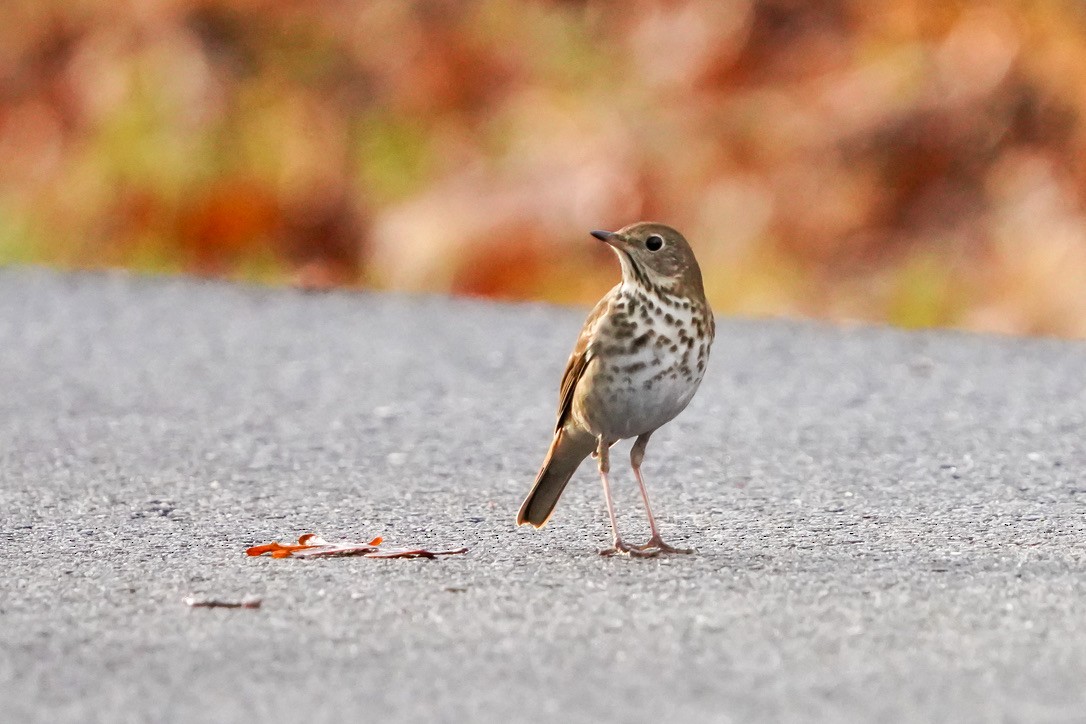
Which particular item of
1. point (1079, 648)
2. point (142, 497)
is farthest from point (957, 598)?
point (142, 497)

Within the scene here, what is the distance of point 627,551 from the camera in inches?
221

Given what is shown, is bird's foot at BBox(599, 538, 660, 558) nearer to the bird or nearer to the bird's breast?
the bird

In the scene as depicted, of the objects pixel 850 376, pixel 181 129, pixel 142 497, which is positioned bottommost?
pixel 142 497

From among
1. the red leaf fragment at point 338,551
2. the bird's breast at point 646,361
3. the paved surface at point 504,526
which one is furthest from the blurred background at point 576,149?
the red leaf fragment at point 338,551

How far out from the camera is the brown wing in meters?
5.77

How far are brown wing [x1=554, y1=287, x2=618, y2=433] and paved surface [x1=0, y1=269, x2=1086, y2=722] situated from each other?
40 centimetres

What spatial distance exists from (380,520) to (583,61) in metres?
10.8

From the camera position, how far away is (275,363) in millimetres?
9586

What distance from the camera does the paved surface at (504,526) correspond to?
13.7ft

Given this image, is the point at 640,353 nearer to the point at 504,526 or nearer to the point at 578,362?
the point at 578,362

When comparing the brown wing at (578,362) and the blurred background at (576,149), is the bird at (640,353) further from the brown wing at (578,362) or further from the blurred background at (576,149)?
the blurred background at (576,149)

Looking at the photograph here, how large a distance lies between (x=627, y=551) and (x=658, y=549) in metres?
0.09

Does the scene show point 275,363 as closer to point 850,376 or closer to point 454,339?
point 454,339

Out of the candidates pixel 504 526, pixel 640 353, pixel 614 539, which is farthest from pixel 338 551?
pixel 640 353
